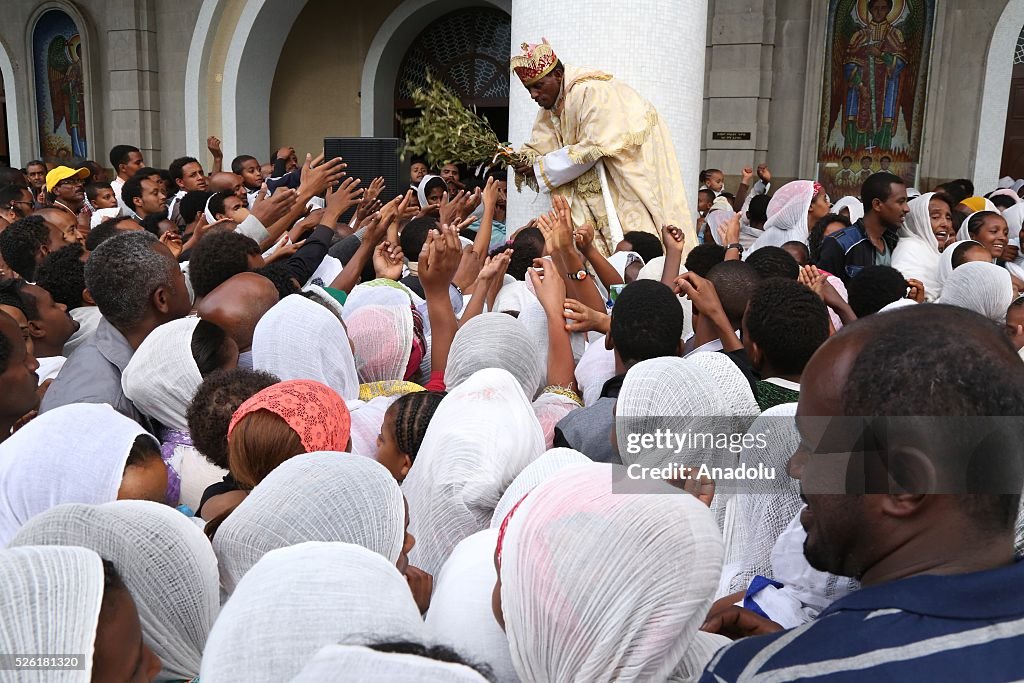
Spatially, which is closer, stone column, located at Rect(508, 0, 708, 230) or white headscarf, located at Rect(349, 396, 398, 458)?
white headscarf, located at Rect(349, 396, 398, 458)

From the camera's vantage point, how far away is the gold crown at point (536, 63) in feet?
17.3

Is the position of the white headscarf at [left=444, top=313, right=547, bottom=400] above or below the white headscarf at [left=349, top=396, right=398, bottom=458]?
above

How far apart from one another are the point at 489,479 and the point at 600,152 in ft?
12.1

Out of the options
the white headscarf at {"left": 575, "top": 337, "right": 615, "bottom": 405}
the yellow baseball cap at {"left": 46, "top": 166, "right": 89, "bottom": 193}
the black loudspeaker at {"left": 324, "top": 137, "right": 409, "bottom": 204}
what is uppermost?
the black loudspeaker at {"left": 324, "top": 137, "right": 409, "bottom": 204}

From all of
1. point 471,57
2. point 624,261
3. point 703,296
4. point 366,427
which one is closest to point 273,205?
point 624,261

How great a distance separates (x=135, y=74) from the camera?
1392cm

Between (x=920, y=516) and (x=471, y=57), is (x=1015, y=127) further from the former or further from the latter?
(x=920, y=516)

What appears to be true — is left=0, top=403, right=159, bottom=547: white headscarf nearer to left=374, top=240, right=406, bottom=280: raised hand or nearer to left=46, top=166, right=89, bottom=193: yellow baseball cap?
left=374, top=240, right=406, bottom=280: raised hand

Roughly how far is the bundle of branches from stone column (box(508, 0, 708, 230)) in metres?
0.90

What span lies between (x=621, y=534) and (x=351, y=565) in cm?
38

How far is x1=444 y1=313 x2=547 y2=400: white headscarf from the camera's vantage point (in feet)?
8.83

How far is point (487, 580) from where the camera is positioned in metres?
1.59

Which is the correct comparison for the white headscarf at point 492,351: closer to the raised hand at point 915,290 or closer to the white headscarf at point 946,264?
the raised hand at point 915,290
